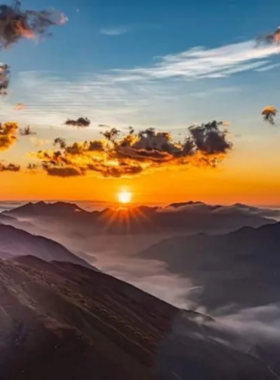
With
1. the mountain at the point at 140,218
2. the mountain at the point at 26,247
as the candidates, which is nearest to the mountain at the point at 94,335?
the mountain at the point at 26,247

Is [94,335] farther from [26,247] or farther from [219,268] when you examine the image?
[26,247]

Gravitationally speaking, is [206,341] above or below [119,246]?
below

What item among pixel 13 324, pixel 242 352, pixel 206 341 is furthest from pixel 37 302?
pixel 242 352

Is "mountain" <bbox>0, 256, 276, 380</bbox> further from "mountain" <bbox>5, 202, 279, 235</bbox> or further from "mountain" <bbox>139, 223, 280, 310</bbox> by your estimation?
"mountain" <bbox>5, 202, 279, 235</bbox>

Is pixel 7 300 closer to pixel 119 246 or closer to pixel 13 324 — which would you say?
pixel 13 324

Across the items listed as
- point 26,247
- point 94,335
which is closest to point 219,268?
point 94,335

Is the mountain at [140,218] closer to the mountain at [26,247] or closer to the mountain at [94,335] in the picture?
the mountain at [94,335]
